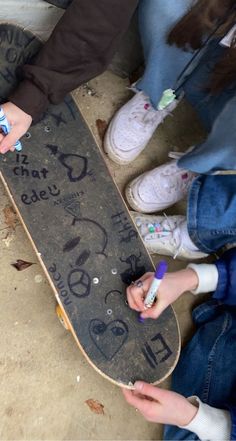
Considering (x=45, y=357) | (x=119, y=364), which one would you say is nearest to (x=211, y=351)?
(x=119, y=364)

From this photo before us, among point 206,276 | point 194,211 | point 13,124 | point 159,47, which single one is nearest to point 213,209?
point 194,211

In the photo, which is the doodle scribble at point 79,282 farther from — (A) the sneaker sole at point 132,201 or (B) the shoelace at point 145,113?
(B) the shoelace at point 145,113

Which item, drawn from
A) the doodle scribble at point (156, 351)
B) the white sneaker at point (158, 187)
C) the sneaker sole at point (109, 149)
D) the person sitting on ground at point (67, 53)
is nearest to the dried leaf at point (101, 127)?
the sneaker sole at point (109, 149)

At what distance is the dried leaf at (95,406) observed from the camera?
1136 mm

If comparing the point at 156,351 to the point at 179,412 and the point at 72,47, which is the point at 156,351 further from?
the point at 72,47

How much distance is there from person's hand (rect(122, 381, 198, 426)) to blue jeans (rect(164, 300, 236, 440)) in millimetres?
98

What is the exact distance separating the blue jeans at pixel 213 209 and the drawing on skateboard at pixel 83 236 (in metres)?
0.14

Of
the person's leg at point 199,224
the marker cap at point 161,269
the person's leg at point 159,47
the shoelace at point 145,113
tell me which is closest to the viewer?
the marker cap at point 161,269

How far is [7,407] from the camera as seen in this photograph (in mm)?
1073

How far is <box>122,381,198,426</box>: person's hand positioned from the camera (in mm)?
1019

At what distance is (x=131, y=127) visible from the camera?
125cm

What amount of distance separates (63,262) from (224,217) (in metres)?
0.36

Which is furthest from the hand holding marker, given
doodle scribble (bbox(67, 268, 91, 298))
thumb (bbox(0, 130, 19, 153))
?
doodle scribble (bbox(67, 268, 91, 298))

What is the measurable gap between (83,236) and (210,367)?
1.31 ft
